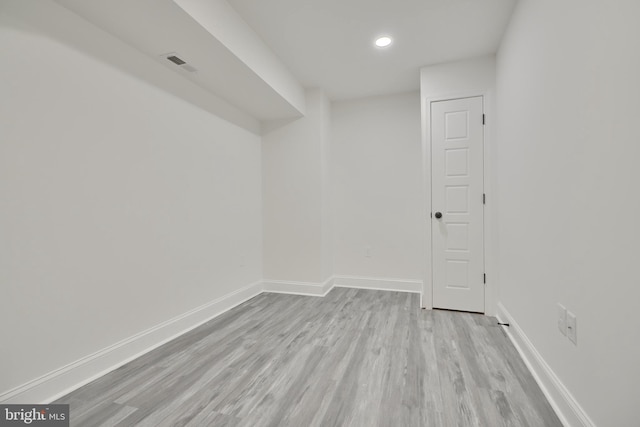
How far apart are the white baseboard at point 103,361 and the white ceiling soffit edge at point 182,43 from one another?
1909mm

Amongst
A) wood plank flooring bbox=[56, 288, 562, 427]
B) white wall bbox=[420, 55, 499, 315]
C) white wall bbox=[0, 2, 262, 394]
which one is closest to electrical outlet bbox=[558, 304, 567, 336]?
wood plank flooring bbox=[56, 288, 562, 427]

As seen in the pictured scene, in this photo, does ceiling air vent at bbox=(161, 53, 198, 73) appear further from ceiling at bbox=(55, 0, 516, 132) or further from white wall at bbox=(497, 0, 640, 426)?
white wall at bbox=(497, 0, 640, 426)

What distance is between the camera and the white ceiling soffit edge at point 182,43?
62.5 inches

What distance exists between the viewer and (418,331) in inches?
93.0

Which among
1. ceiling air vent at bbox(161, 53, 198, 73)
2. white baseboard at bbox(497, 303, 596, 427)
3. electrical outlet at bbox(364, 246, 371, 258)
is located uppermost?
ceiling air vent at bbox(161, 53, 198, 73)

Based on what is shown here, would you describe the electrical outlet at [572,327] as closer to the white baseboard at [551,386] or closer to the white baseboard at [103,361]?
the white baseboard at [551,386]

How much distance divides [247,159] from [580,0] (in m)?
2.94

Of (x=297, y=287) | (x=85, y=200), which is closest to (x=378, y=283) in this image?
(x=297, y=287)

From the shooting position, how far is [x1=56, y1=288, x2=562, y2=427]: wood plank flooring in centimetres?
136


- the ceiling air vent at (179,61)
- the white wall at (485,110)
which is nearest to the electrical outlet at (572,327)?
the white wall at (485,110)

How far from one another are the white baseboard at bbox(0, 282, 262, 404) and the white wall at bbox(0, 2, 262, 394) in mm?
43

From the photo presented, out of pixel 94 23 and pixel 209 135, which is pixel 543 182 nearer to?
pixel 209 135

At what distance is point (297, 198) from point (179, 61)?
1.86 m

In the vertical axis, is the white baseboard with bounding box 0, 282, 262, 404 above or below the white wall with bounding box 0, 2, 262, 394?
below
